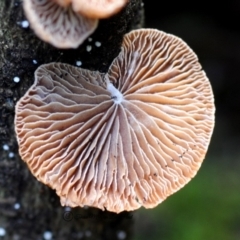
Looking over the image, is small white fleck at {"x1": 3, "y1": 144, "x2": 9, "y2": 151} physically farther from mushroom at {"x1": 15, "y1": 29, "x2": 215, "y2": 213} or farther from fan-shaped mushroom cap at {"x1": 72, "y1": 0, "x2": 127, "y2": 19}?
fan-shaped mushroom cap at {"x1": 72, "y1": 0, "x2": 127, "y2": 19}

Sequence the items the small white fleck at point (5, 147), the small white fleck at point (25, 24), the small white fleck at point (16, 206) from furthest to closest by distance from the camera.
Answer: the small white fleck at point (16, 206), the small white fleck at point (5, 147), the small white fleck at point (25, 24)

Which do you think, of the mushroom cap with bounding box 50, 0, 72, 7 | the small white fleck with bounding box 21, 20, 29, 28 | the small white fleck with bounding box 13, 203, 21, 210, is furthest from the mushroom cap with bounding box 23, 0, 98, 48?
the small white fleck with bounding box 13, 203, 21, 210

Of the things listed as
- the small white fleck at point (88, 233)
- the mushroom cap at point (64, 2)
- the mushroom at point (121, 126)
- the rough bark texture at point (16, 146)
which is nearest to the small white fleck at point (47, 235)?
the rough bark texture at point (16, 146)

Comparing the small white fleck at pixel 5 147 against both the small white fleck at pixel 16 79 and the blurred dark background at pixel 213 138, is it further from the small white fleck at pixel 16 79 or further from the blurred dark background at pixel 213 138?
the blurred dark background at pixel 213 138

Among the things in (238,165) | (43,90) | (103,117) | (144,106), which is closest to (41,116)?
(43,90)

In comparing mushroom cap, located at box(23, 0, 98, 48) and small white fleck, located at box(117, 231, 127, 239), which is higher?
mushroom cap, located at box(23, 0, 98, 48)
